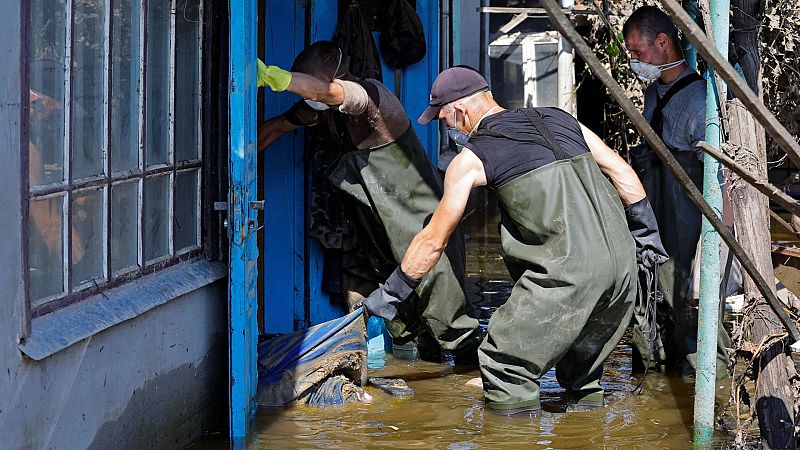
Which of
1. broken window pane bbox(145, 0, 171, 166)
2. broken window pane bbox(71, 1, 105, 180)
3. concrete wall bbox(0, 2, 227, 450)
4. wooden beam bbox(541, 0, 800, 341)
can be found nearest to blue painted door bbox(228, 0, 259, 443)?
concrete wall bbox(0, 2, 227, 450)

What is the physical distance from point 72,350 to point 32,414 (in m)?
0.30

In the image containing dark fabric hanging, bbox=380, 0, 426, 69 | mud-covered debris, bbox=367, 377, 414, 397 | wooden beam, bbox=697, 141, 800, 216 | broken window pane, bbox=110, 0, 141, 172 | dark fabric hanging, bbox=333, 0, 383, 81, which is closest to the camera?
wooden beam, bbox=697, 141, 800, 216

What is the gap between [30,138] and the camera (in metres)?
3.53

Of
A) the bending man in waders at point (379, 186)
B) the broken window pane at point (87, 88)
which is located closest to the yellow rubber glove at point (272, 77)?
the bending man in waders at point (379, 186)

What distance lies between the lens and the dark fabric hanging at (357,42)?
6.50 m

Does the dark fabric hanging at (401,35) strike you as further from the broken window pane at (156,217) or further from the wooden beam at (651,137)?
the wooden beam at (651,137)

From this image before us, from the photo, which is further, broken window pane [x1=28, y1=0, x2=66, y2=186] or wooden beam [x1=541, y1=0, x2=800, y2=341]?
broken window pane [x1=28, y1=0, x2=66, y2=186]

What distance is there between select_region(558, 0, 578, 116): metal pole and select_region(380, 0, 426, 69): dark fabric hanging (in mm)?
7121

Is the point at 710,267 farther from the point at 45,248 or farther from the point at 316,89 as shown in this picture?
the point at 45,248

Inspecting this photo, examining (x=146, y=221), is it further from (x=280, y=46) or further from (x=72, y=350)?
(x=280, y=46)

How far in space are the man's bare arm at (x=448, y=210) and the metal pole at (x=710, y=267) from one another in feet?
3.43

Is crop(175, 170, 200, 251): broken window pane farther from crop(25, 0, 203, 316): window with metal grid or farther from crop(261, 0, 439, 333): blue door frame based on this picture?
crop(261, 0, 439, 333): blue door frame

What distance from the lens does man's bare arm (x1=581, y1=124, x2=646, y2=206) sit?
18.1ft

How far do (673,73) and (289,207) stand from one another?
7.62 ft
